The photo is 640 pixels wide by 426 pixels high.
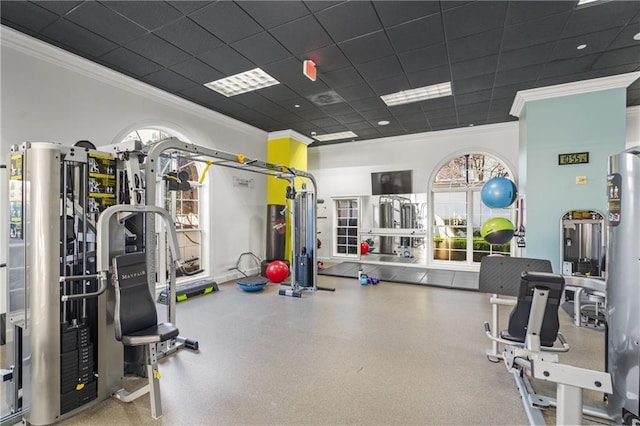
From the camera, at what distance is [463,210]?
24.9 feet

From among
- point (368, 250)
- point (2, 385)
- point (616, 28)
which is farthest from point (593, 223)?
point (2, 385)

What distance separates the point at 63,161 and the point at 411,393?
10.8 feet

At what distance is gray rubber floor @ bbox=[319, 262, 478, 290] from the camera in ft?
20.1

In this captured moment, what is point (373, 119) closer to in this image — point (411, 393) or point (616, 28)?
point (616, 28)

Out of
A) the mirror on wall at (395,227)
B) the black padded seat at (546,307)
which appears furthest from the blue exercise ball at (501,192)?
the black padded seat at (546,307)

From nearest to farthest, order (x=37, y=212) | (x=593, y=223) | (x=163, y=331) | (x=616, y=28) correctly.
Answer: (x=37, y=212) < (x=163, y=331) < (x=616, y=28) < (x=593, y=223)

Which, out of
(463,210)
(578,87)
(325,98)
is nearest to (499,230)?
(578,87)

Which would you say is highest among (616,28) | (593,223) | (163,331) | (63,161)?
(616,28)

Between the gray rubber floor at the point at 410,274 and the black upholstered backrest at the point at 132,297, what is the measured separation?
493 centimetres

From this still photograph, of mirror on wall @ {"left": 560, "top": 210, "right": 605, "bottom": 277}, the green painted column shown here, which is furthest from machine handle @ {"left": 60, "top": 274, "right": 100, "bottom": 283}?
mirror on wall @ {"left": 560, "top": 210, "right": 605, "bottom": 277}

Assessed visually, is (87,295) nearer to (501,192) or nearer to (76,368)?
(76,368)

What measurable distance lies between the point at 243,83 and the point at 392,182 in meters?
4.86

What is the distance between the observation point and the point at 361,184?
8.76 meters

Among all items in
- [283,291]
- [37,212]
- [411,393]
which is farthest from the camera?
[283,291]
